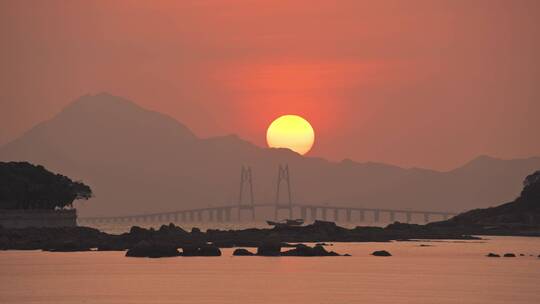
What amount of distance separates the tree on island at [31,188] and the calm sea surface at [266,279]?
2438 cm

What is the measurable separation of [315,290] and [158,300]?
10.4 metres

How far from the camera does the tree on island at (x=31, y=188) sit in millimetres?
129125

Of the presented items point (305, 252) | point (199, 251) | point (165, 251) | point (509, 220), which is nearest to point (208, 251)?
point (199, 251)

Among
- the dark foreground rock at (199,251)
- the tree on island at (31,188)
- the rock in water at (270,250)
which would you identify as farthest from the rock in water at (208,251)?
the tree on island at (31,188)

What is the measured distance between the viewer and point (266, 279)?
7969cm

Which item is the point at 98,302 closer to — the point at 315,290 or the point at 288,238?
the point at 315,290

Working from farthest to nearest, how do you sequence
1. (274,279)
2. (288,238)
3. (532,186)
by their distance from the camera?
(532,186) → (288,238) → (274,279)

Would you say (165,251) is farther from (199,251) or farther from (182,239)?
(182,239)

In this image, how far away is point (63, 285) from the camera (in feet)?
245

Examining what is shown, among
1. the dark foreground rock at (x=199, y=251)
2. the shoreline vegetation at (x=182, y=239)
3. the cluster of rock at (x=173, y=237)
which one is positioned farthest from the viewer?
the cluster of rock at (x=173, y=237)

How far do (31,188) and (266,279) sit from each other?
55747mm

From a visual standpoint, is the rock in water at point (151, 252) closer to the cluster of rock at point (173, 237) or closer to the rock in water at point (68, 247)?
the cluster of rock at point (173, 237)

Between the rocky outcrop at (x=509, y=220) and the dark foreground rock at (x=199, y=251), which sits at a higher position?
the rocky outcrop at (x=509, y=220)

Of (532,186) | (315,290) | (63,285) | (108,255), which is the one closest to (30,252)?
(108,255)
